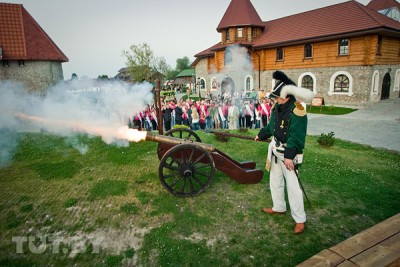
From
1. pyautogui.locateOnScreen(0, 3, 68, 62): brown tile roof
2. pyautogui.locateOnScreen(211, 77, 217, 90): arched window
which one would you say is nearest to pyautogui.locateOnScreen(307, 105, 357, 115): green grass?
pyautogui.locateOnScreen(211, 77, 217, 90): arched window

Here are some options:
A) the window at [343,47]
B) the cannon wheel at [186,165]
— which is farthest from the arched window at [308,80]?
the cannon wheel at [186,165]

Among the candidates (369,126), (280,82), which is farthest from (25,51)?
(369,126)

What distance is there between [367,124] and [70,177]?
44.6 feet

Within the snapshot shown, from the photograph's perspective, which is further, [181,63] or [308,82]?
[181,63]

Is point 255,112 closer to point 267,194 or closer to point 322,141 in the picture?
point 322,141

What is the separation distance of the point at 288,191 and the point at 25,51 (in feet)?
80.9

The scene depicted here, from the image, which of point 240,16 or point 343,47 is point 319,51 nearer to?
point 343,47

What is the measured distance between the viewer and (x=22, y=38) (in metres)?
21.0

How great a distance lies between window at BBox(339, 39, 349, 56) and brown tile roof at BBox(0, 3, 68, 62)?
23.6 m

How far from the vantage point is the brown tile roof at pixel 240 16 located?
25.1m

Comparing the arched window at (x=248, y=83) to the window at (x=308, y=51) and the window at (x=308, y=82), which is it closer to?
the window at (x=308, y=82)

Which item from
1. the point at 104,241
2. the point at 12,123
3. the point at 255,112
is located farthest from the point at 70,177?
the point at 255,112

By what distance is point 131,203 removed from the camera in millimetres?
4602

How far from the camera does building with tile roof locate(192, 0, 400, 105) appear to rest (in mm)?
17906
